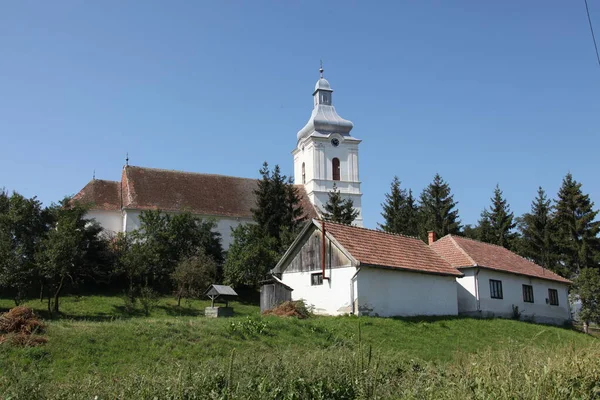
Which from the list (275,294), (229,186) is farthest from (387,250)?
(229,186)

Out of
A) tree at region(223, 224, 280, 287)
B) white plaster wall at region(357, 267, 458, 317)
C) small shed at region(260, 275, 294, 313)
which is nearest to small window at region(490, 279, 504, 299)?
white plaster wall at region(357, 267, 458, 317)

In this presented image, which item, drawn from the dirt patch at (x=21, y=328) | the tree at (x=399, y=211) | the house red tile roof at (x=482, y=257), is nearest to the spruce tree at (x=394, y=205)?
the tree at (x=399, y=211)

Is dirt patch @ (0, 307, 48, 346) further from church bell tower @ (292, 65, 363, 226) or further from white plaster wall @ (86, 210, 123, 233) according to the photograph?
church bell tower @ (292, 65, 363, 226)

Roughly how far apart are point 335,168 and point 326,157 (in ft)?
4.96

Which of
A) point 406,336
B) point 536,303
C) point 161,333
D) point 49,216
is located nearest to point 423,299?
point 406,336

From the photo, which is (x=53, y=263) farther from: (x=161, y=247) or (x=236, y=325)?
(x=236, y=325)

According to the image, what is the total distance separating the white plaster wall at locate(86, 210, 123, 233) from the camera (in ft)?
151

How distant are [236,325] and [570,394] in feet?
37.8

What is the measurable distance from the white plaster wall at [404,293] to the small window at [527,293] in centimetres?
730

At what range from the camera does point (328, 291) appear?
2562cm

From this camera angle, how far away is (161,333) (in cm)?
1614

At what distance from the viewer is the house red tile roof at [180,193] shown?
47188 mm

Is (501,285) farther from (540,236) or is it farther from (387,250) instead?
(540,236)

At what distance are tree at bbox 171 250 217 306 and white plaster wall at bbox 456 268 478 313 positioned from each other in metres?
15.2
